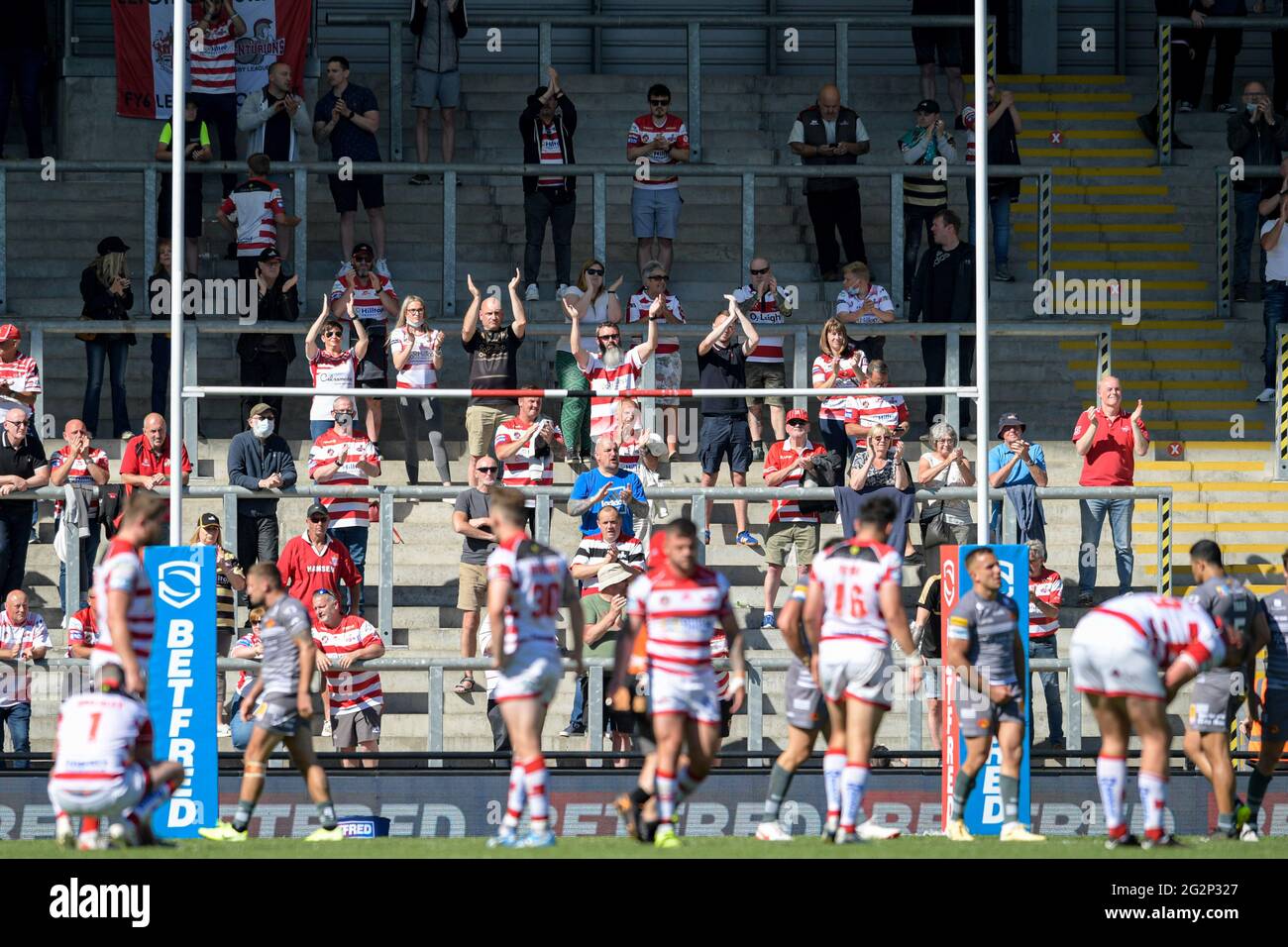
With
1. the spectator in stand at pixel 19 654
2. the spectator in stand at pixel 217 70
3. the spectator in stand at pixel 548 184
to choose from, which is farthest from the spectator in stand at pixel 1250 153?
the spectator in stand at pixel 19 654

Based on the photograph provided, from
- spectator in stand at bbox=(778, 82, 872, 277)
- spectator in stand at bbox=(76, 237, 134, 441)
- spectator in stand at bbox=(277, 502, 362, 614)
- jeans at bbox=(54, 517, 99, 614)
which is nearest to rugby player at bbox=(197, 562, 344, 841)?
spectator in stand at bbox=(277, 502, 362, 614)

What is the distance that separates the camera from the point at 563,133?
22.3 m

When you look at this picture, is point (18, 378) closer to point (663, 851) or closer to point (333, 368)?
point (333, 368)

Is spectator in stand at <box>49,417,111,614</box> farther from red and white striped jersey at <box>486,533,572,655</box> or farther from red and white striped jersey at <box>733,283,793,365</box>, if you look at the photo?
red and white striped jersey at <box>486,533,572,655</box>

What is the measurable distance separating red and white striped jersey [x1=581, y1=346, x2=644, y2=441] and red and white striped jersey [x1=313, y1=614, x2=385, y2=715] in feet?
8.89

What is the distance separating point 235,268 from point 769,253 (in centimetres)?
555

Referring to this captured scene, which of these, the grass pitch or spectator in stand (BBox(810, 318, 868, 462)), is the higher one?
spectator in stand (BBox(810, 318, 868, 462))

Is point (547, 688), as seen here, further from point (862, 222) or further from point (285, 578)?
point (862, 222)

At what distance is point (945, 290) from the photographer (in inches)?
827

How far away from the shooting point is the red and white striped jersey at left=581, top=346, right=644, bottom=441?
19.0 meters

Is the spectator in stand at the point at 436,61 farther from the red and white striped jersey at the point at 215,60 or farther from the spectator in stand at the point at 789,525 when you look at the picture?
the spectator in stand at the point at 789,525

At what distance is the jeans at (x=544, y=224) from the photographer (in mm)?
21953

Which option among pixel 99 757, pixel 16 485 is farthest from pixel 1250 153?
pixel 99 757
